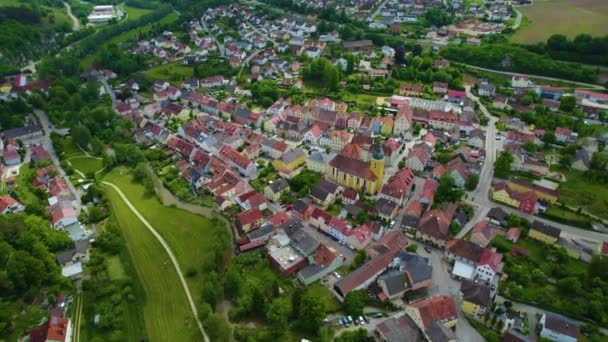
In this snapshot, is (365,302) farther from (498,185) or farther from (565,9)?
(565,9)

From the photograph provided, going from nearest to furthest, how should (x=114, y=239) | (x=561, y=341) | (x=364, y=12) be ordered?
(x=561, y=341) → (x=114, y=239) → (x=364, y=12)

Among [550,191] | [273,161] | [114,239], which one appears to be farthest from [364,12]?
[114,239]

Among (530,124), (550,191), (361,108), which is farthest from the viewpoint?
(361,108)

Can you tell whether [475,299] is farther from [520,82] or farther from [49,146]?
[49,146]

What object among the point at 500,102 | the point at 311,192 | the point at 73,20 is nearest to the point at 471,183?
the point at 311,192

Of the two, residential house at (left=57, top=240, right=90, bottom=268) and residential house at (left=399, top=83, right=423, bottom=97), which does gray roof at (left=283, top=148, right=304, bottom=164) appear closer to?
residential house at (left=57, top=240, right=90, bottom=268)
